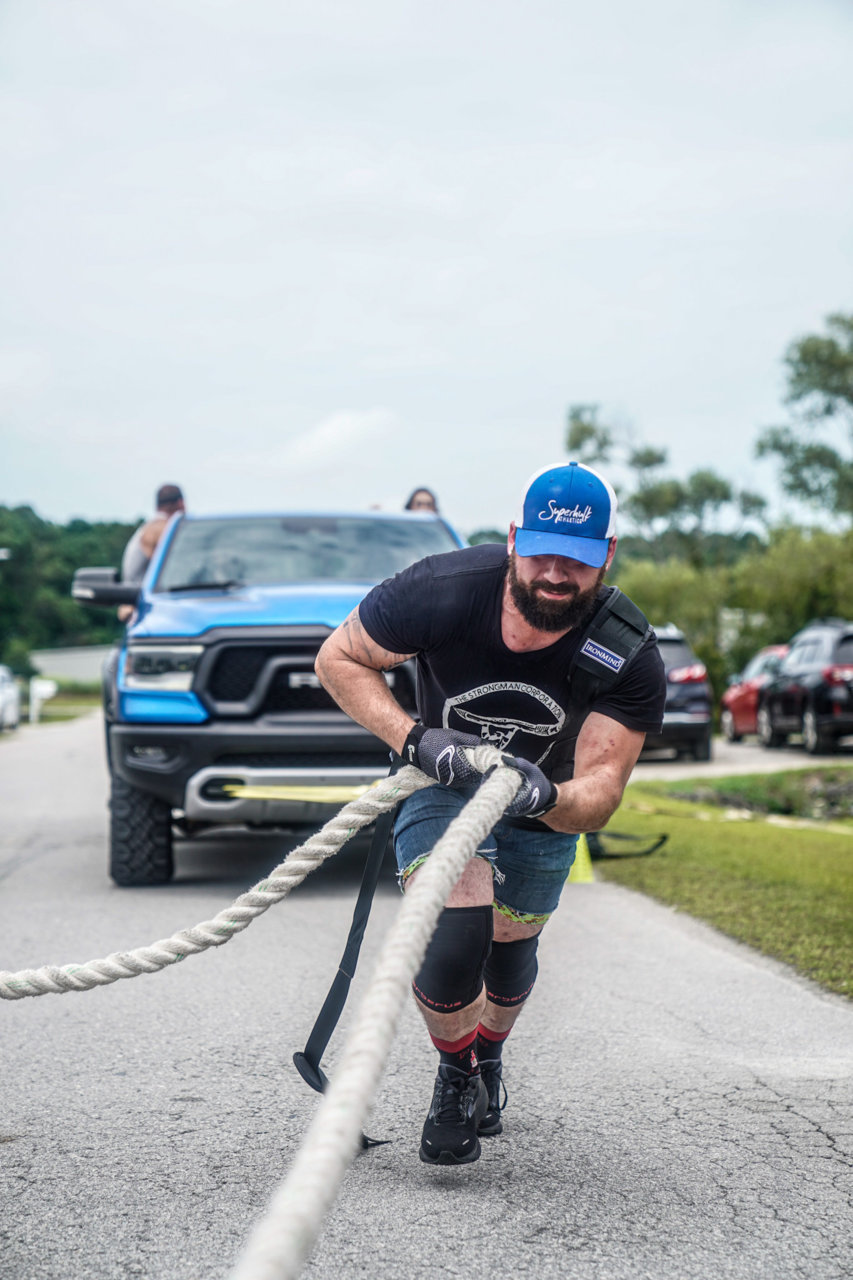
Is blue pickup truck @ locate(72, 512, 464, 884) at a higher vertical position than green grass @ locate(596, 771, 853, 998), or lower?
higher

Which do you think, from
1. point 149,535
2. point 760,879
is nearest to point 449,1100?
point 760,879

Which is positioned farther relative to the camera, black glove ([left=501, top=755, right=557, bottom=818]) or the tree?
the tree

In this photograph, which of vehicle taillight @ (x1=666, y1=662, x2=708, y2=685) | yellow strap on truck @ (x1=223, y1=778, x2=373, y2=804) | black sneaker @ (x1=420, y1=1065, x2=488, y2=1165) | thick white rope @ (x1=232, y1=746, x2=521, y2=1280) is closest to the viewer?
thick white rope @ (x1=232, y1=746, x2=521, y2=1280)

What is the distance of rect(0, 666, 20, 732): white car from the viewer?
31281 millimetres

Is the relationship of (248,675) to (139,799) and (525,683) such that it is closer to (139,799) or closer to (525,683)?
(139,799)

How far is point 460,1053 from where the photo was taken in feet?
11.3

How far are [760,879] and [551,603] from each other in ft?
15.8

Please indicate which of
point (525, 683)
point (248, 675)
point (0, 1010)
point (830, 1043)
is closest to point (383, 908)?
point (248, 675)

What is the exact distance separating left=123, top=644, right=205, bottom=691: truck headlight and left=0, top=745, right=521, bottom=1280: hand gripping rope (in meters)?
3.74

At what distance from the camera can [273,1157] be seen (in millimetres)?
3348

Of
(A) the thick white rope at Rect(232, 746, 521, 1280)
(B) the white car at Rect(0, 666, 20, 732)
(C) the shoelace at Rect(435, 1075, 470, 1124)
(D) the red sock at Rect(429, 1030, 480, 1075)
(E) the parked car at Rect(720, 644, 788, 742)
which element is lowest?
(B) the white car at Rect(0, 666, 20, 732)

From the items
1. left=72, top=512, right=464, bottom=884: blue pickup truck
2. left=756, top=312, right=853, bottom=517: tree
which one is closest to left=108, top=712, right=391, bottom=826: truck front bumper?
left=72, top=512, right=464, bottom=884: blue pickup truck

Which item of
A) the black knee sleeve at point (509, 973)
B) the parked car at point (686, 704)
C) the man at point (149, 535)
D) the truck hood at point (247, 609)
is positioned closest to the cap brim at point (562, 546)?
the black knee sleeve at point (509, 973)

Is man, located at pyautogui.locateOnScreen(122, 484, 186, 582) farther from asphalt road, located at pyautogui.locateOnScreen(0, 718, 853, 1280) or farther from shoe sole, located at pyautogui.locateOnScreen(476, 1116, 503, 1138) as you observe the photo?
shoe sole, located at pyautogui.locateOnScreen(476, 1116, 503, 1138)
